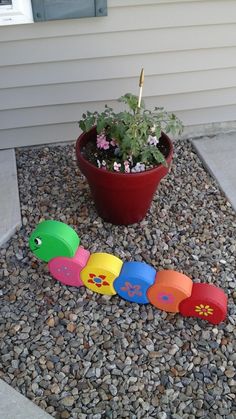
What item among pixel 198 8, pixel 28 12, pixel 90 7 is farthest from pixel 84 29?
pixel 198 8

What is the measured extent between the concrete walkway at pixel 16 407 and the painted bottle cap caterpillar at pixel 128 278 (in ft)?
1.82

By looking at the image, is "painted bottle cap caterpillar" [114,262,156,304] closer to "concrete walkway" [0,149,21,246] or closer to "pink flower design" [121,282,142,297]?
"pink flower design" [121,282,142,297]

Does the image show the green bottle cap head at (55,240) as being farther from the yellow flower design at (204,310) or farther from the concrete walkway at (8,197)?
the yellow flower design at (204,310)

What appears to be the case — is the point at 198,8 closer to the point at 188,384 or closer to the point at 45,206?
the point at 45,206

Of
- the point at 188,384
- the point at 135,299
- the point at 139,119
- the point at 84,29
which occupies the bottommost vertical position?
→ the point at 188,384

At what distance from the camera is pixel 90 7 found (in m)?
2.23

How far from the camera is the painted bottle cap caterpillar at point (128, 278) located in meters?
1.79

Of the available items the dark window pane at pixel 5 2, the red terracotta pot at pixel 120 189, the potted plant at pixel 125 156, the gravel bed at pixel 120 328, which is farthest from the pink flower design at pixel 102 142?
the dark window pane at pixel 5 2

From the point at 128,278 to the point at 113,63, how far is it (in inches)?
52.6

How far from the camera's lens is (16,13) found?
2.19 meters

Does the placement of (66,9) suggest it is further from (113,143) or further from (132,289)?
(132,289)

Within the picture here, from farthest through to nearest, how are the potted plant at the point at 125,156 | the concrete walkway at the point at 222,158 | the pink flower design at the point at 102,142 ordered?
the concrete walkway at the point at 222,158 → the pink flower design at the point at 102,142 → the potted plant at the point at 125,156

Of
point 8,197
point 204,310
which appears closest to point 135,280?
point 204,310

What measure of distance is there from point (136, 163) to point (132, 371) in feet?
3.14
